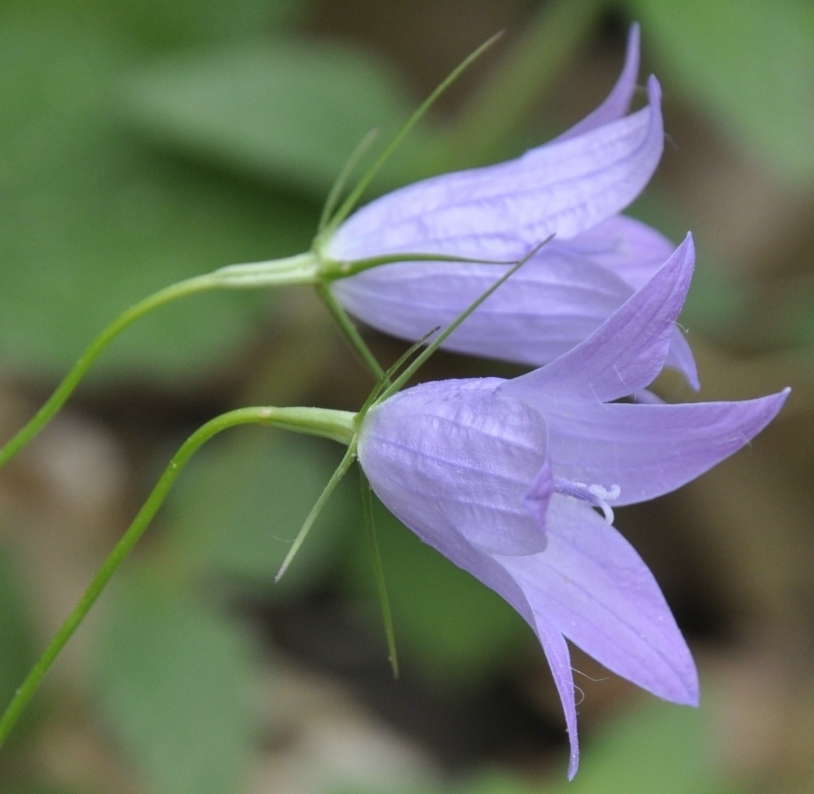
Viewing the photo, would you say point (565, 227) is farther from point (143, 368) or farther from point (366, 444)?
point (143, 368)

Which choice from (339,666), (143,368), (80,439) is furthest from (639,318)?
(80,439)

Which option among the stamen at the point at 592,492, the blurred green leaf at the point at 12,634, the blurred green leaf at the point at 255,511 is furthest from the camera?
the blurred green leaf at the point at 255,511

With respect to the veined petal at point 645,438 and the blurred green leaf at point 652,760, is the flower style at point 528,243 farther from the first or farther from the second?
the blurred green leaf at point 652,760

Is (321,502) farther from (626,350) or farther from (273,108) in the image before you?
(273,108)

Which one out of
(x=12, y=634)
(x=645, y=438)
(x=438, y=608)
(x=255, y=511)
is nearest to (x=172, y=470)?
(x=645, y=438)

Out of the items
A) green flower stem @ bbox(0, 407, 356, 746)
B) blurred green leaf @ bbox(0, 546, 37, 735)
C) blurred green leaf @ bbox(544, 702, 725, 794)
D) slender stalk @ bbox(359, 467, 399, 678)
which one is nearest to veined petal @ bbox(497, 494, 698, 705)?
slender stalk @ bbox(359, 467, 399, 678)

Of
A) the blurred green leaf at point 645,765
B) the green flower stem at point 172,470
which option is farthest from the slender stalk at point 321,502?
the blurred green leaf at point 645,765

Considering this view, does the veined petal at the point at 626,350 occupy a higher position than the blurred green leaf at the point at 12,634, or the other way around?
the veined petal at the point at 626,350
